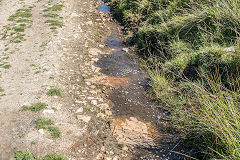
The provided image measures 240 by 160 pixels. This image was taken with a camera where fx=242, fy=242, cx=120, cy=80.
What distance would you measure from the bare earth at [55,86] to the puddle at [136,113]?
228mm

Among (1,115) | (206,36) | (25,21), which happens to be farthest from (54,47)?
(206,36)

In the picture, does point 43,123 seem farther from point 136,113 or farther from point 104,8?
point 104,8

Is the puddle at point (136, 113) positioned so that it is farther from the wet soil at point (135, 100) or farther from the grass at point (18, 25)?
the grass at point (18, 25)

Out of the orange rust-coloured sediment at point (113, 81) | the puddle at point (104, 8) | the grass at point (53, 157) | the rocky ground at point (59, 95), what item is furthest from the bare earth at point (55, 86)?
the puddle at point (104, 8)

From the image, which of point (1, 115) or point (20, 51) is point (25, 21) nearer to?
point (20, 51)

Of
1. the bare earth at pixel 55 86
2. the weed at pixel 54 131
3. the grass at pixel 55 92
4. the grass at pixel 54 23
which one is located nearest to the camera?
the bare earth at pixel 55 86

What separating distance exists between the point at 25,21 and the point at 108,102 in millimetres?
4892

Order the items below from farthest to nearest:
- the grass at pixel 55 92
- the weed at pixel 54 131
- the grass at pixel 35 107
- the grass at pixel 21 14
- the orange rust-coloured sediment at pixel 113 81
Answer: the grass at pixel 21 14 → the orange rust-coloured sediment at pixel 113 81 → the grass at pixel 55 92 → the grass at pixel 35 107 → the weed at pixel 54 131

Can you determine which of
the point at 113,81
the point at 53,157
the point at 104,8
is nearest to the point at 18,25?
the point at 104,8

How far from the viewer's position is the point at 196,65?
17.4 feet

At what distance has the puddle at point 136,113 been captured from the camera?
13.1 ft

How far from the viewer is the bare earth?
3.81 m

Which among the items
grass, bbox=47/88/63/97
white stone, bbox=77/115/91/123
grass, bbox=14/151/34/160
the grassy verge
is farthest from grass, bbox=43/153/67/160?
the grassy verge

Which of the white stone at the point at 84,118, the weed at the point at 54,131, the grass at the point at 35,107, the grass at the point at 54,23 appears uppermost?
the grass at the point at 54,23
